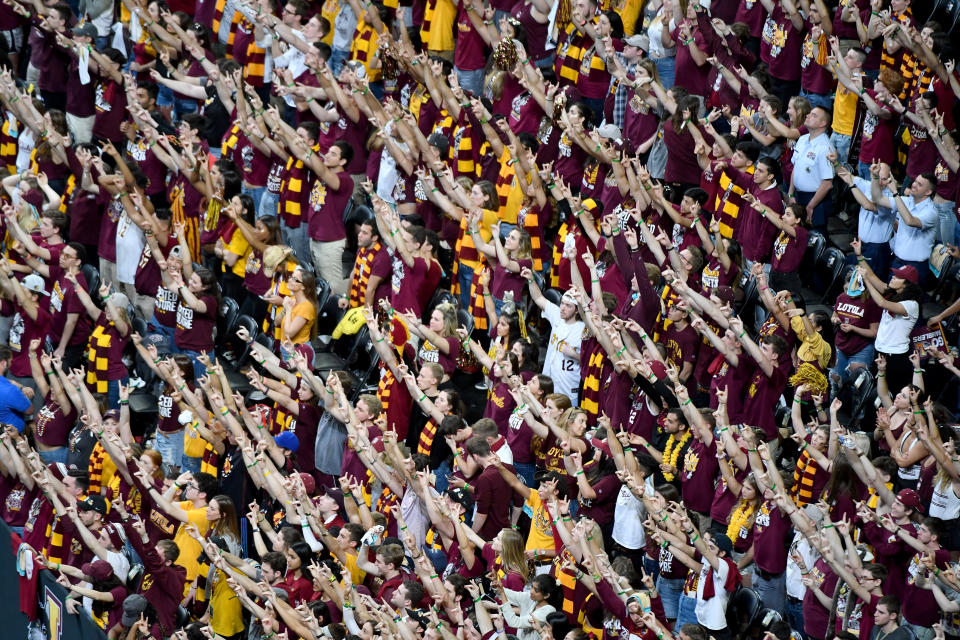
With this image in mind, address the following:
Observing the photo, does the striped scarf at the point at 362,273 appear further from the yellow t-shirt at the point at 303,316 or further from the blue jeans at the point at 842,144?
the blue jeans at the point at 842,144

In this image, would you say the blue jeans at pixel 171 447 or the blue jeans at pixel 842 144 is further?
the blue jeans at pixel 842 144

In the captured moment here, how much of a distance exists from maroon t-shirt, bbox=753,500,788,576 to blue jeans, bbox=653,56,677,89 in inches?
171

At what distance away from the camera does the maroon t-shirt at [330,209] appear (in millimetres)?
13125

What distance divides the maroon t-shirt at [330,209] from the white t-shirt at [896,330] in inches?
163

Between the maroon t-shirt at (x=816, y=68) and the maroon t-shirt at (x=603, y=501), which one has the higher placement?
the maroon t-shirt at (x=816, y=68)

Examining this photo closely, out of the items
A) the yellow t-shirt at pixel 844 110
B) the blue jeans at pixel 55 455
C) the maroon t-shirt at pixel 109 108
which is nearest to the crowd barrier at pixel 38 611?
the blue jeans at pixel 55 455

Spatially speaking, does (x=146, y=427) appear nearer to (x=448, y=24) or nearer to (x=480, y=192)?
(x=480, y=192)

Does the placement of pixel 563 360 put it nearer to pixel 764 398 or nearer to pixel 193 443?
pixel 764 398

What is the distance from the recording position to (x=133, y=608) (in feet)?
34.3

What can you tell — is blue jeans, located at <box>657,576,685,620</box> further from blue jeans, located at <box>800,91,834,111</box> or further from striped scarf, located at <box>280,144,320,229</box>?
striped scarf, located at <box>280,144,320,229</box>

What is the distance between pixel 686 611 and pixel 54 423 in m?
5.11

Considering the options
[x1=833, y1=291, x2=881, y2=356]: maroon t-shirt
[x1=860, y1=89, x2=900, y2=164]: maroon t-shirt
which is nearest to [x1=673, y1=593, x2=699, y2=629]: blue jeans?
[x1=833, y1=291, x2=881, y2=356]: maroon t-shirt

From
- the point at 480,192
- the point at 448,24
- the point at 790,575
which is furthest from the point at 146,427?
the point at 790,575

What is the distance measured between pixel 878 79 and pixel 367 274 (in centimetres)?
393
